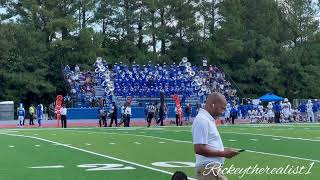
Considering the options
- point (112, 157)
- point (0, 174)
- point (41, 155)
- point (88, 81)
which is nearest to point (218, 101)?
point (0, 174)

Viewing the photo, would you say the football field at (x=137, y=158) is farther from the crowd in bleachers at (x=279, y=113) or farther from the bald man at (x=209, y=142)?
the crowd in bleachers at (x=279, y=113)

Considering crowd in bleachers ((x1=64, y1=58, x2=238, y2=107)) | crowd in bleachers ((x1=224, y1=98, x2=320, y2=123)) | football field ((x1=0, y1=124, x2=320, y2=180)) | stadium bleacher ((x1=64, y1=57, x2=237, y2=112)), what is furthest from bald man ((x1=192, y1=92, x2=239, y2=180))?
crowd in bleachers ((x1=64, y1=58, x2=238, y2=107))

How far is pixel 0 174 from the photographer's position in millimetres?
13273

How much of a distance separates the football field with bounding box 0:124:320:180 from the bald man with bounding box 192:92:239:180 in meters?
5.28

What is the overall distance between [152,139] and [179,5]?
137 feet

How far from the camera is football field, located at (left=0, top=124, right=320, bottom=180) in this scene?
1278 centimetres

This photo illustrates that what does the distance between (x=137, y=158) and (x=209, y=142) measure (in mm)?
9458

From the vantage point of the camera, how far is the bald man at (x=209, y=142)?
21.8 feet

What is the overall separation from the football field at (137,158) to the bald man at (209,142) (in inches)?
208

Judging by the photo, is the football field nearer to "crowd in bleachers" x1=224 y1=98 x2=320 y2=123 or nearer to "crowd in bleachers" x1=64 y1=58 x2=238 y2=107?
"crowd in bleachers" x1=224 y1=98 x2=320 y2=123

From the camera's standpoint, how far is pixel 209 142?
6.73m

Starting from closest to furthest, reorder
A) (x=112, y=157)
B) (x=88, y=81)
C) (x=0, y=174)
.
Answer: (x=0, y=174), (x=112, y=157), (x=88, y=81)

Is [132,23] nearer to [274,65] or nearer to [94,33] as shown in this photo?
[94,33]

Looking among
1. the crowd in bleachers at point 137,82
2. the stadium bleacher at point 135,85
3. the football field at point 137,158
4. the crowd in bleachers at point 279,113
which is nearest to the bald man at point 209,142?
the football field at point 137,158
